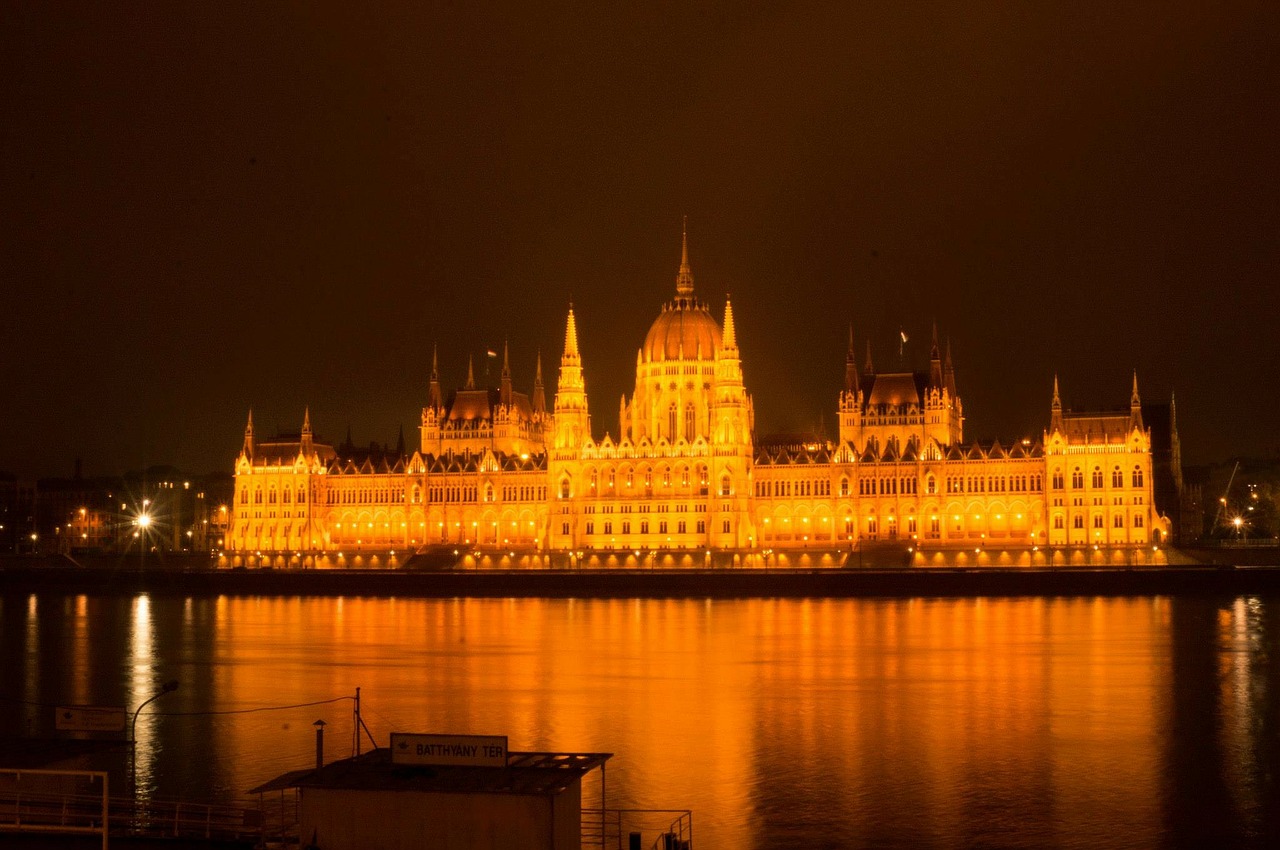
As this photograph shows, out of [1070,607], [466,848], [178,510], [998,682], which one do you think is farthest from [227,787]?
[178,510]

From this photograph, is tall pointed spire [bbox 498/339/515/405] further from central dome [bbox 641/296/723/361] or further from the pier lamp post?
the pier lamp post

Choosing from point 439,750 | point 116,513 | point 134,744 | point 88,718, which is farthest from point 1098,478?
point 116,513

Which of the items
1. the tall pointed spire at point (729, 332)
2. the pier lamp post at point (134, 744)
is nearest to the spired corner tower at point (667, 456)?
the tall pointed spire at point (729, 332)

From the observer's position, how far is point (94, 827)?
23.7 m

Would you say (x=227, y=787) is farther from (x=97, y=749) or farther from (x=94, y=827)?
(x=94, y=827)

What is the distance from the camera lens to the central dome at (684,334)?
119 m

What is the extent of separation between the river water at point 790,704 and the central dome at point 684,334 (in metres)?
43.0

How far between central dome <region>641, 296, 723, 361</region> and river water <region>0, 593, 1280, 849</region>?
141 feet

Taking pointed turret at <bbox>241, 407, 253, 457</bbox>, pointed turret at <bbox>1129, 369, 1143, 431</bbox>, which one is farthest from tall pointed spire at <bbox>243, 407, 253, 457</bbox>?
pointed turret at <bbox>1129, 369, 1143, 431</bbox>

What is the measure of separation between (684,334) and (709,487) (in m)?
15.5

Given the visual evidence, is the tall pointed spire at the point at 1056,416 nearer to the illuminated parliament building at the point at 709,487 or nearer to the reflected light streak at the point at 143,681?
the illuminated parliament building at the point at 709,487

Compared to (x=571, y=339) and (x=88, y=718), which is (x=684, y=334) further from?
(x=88, y=718)

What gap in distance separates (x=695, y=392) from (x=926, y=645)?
59009 millimetres

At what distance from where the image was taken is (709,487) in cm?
10975
